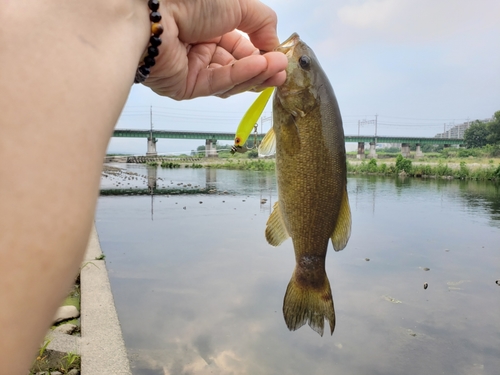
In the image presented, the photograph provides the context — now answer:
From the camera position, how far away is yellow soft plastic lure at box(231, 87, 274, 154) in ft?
6.21

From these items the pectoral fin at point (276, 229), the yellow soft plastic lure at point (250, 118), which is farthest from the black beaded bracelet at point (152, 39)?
the pectoral fin at point (276, 229)

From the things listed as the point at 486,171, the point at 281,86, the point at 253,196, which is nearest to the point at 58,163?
the point at 281,86

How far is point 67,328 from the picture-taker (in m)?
4.47

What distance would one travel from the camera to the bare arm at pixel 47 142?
56cm

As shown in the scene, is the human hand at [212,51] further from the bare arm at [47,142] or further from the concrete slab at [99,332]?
the concrete slab at [99,332]

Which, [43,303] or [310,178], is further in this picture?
[310,178]

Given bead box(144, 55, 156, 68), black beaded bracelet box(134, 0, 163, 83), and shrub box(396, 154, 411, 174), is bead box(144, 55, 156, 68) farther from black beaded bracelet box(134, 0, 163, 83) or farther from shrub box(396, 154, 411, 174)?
shrub box(396, 154, 411, 174)

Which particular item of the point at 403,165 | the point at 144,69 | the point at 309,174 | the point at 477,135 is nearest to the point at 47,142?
the point at 144,69

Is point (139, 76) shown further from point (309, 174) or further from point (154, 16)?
point (309, 174)

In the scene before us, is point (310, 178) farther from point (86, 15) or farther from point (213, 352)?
point (213, 352)

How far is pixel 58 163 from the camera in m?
0.61

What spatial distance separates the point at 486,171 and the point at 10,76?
3178cm

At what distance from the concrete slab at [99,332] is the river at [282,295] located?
44 centimetres

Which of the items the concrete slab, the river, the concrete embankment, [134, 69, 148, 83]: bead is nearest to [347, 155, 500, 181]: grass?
the river
